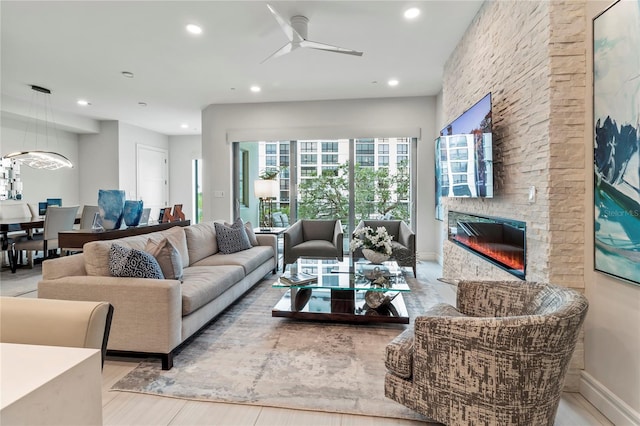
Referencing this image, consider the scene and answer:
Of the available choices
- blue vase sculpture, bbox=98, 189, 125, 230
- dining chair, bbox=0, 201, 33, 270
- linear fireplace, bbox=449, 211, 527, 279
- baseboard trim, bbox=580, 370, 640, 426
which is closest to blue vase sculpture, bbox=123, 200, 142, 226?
blue vase sculpture, bbox=98, 189, 125, 230

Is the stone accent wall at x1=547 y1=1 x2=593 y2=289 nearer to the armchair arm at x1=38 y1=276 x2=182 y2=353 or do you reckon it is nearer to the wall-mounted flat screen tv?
the wall-mounted flat screen tv

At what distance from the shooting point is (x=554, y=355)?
54.8 inches

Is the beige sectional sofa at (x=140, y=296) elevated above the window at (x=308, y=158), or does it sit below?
below

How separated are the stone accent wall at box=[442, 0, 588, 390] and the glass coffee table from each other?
0.88 m

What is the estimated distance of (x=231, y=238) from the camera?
14.0 ft

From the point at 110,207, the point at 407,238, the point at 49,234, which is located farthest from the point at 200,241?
the point at 49,234

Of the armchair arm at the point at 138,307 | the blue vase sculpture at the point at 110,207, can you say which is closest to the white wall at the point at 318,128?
the blue vase sculpture at the point at 110,207

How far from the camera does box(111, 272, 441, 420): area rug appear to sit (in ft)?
6.25

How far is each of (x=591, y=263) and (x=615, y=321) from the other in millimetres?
334

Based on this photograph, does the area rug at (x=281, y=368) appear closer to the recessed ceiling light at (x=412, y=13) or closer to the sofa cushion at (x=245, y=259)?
the sofa cushion at (x=245, y=259)

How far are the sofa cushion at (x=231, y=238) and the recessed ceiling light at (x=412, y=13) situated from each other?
10.1 ft

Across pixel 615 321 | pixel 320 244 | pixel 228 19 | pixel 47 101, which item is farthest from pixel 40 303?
pixel 47 101

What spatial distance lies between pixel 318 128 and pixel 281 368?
4.69 meters

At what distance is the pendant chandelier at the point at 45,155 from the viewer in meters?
4.71
